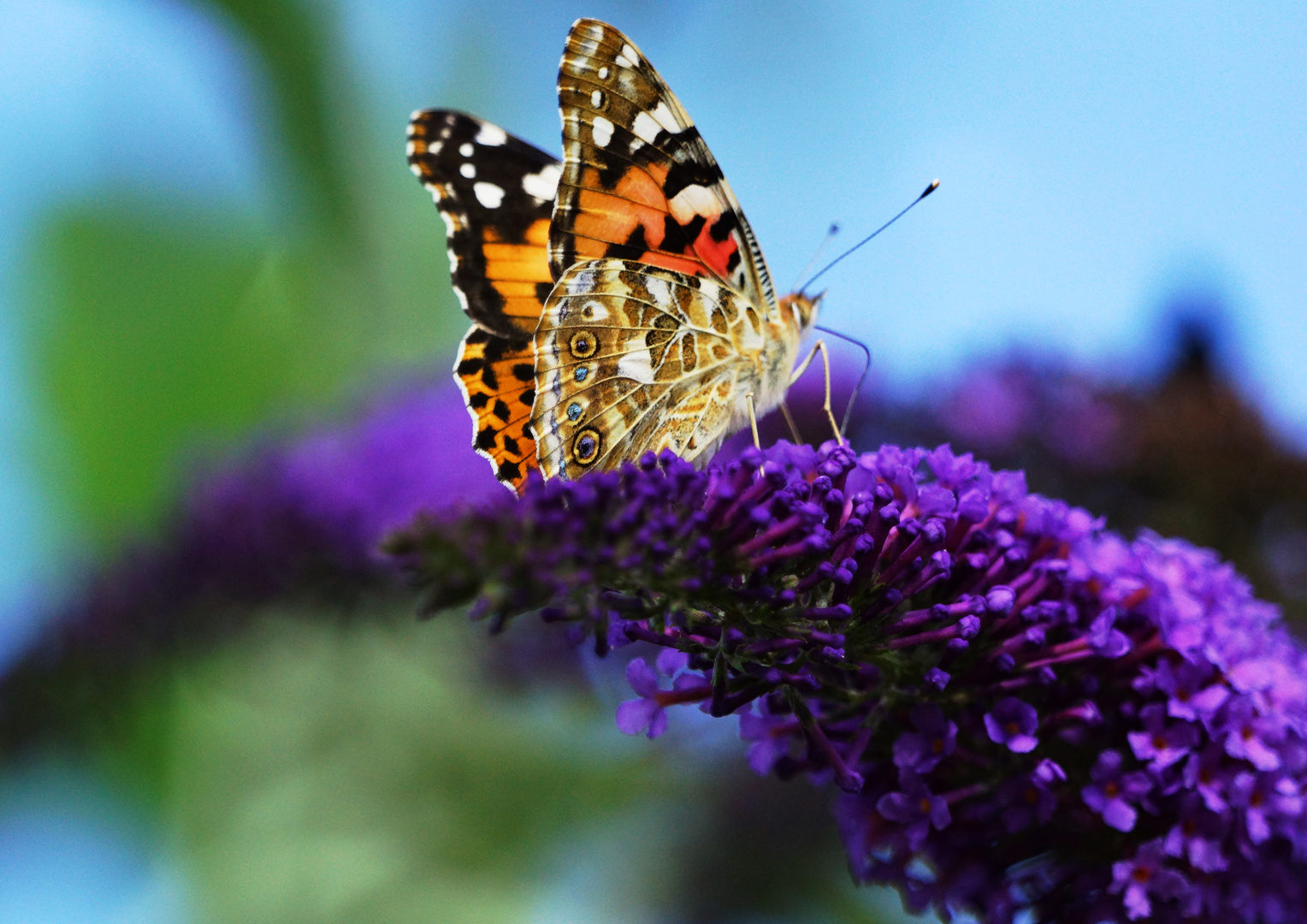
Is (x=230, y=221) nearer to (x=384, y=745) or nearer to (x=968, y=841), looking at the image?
(x=384, y=745)

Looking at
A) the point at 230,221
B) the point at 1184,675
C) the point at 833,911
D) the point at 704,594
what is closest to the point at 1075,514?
the point at 1184,675

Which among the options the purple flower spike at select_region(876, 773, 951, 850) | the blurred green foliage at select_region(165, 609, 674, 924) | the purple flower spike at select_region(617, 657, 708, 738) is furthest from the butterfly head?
the blurred green foliage at select_region(165, 609, 674, 924)

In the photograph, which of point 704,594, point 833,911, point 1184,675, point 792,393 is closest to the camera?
point 704,594

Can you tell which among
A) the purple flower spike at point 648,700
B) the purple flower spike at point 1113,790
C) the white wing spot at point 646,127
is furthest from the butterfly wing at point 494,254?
the purple flower spike at point 1113,790

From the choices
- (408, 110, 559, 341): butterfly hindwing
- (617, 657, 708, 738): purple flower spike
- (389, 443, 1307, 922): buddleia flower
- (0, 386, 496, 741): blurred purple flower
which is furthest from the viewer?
(0, 386, 496, 741): blurred purple flower

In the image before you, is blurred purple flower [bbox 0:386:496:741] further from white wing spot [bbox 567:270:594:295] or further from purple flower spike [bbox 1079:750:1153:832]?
purple flower spike [bbox 1079:750:1153:832]
